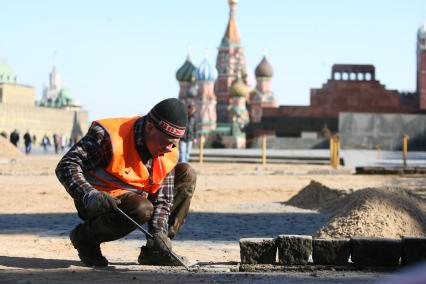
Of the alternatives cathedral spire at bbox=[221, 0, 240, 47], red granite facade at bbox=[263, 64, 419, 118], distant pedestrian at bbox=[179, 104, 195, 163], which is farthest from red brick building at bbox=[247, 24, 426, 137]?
distant pedestrian at bbox=[179, 104, 195, 163]

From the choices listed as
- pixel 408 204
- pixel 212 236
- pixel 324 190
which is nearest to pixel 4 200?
pixel 324 190

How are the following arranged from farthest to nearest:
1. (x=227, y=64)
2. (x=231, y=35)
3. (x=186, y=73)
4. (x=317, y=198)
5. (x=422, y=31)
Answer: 1. (x=231, y=35)
2. (x=227, y=64)
3. (x=186, y=73)
4. (x=422, y=31)
5. (x=317, y=198)

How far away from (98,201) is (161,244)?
1.91 feet

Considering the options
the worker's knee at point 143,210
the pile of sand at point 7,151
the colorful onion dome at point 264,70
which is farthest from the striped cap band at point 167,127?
the colorful onion dome at point 264,70

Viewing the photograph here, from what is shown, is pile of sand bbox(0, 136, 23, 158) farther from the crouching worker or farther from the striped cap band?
the striped cap band

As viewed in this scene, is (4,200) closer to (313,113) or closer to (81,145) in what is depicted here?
(81,145)

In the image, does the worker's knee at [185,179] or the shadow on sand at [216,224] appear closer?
the worker's knee at [185,179]

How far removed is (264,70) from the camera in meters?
98.2

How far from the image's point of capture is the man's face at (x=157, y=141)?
5516 mm

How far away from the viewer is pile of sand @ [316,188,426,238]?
7.24 metres

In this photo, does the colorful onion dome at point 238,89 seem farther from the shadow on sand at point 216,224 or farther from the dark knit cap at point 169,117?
the dark knit cap at point 169,117

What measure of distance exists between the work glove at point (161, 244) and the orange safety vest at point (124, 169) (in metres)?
0.28

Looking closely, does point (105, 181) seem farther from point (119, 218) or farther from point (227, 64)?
point (227, 64)

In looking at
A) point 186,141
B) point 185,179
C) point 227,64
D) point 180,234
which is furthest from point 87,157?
point 227,64
